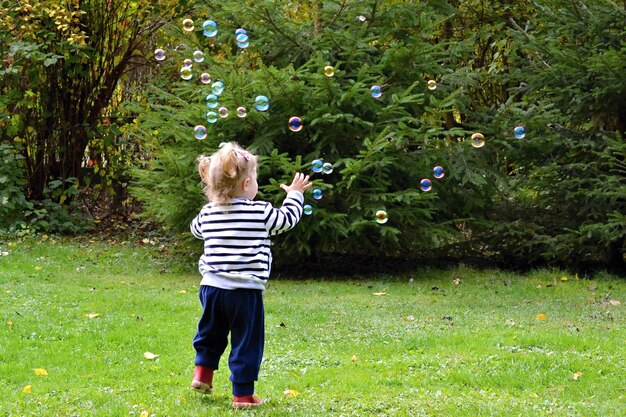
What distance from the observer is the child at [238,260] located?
466cm

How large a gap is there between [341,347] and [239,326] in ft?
6.45

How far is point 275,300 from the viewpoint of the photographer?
884cm

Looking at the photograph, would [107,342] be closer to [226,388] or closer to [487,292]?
[226,388]

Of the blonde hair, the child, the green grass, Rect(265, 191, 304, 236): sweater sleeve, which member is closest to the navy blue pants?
the child

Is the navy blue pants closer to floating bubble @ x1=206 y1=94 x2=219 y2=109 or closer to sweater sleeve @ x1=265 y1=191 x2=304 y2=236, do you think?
sweater sleeve @ x1=265 y1=191 x2=304 y2=236

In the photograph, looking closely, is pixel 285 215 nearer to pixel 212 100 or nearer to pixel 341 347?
pixel 341 347

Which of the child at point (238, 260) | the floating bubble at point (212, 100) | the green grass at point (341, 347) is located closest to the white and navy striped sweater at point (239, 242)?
the child at point (238, 260)

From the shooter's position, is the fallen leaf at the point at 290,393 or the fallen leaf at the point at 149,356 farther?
the fallen leaf at the point at 149,356

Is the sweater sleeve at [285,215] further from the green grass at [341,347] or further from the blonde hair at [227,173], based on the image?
the green grass at [341,347]

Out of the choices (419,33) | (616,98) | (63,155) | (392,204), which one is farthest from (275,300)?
(63,155)

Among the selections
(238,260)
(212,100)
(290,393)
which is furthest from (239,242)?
(212,100)

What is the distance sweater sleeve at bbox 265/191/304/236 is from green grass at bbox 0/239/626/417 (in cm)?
106

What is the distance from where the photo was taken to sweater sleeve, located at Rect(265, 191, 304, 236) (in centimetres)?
470

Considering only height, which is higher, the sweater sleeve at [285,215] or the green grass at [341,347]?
the sweater sleeve at [285,215]
